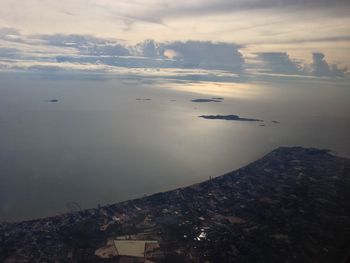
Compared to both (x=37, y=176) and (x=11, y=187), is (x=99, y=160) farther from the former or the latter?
(x=11, y=187)

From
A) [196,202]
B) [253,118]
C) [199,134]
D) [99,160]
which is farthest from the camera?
[253,118]

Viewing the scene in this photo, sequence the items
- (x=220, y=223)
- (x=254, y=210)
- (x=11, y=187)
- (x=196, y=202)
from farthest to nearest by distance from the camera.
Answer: (x=11, y=187) → (x=196, y=202) → (x=254, y=210) → (x=220, y=223)

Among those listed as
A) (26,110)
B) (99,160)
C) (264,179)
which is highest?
(264,179)

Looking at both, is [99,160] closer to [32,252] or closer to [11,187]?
[11,187]

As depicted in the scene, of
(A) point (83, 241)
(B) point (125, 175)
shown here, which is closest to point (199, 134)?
(B) point (125, 175)

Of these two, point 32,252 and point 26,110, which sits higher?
point 32,252

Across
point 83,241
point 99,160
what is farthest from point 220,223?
point 99,160

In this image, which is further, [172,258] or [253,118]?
[253,118]

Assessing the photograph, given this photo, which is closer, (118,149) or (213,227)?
(213,227)
